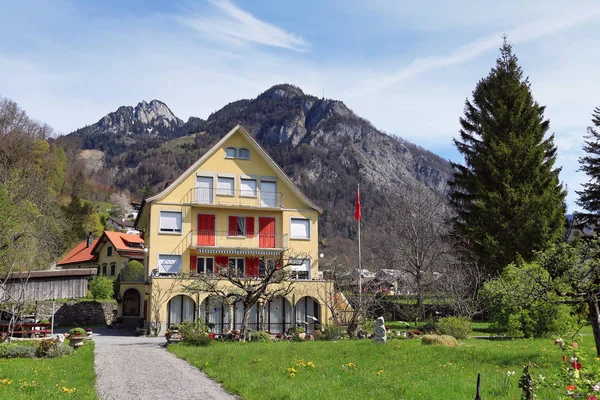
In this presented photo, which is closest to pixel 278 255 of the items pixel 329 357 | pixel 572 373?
pixel 329 357

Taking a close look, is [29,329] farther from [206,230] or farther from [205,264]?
[206,230]

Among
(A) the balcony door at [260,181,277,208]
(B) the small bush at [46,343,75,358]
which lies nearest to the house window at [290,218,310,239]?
(A) the balcony door at [260,181,277,208]

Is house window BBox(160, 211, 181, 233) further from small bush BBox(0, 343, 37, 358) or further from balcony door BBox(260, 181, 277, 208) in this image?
small bush BBox(0, 343, 37, 358)

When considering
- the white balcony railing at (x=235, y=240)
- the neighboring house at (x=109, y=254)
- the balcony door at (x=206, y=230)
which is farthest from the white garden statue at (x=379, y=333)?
the neighboring house at (x=109, y=254)

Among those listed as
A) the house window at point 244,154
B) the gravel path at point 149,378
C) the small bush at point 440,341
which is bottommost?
the gravel path at point 149,378

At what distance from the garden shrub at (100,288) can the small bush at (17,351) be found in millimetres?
24579

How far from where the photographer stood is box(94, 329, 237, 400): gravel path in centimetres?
1394

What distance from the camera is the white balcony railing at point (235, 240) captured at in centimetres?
3914

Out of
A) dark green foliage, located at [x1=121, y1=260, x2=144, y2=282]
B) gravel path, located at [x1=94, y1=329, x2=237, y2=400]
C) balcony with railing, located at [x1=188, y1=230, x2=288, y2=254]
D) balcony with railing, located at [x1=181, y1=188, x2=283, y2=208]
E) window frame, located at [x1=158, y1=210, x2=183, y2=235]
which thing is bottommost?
gravel path, located at [x1=94, y1=329, x2=237, y2=400]

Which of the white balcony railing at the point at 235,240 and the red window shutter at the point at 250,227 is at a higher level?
the red window shutter at the point at 250,227

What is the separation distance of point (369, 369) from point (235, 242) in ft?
80.5

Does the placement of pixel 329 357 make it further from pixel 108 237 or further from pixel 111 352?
pixel 108 237

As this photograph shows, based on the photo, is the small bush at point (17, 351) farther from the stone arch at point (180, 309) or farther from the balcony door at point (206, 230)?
the balcony door at point (206, 230)

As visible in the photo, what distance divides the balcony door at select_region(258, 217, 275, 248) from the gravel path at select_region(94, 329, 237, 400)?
17.5 meters
